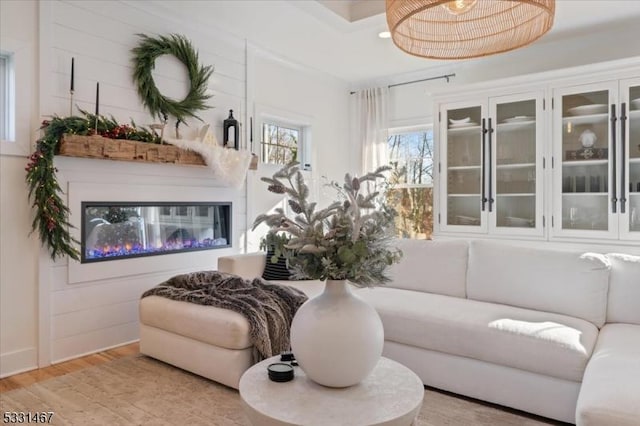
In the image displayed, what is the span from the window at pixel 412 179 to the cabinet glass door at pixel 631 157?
6.77 feet

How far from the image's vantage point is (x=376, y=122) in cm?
552

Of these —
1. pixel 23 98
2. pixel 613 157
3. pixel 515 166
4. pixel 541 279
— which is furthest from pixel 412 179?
pixel 23 98

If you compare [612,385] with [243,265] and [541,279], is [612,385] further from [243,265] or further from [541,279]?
[243,265]

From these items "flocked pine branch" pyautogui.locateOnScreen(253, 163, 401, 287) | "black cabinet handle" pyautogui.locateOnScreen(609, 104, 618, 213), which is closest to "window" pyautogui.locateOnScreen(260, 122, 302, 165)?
"black cabinet handle" pyautogui.locateOnScreen(609, 104, 618, 213)

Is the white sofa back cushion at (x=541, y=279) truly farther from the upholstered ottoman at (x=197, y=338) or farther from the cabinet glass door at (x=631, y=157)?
the upholstered ottoman at (x=197, y=338)

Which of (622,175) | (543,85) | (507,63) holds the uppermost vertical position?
(507,63)

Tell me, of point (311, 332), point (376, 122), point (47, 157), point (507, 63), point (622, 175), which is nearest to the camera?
point (311, 332)

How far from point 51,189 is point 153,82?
1.20 meters

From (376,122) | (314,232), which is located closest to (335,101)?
(376,122)

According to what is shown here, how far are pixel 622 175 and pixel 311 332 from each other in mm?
3185

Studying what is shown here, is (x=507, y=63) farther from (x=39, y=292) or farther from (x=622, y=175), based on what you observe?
(x=39, y=292)

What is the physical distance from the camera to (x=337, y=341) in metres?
1.58

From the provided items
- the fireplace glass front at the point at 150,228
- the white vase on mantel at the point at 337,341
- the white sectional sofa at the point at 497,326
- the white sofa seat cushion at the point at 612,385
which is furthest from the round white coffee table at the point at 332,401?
the fireplace glass front at the point at 150,228

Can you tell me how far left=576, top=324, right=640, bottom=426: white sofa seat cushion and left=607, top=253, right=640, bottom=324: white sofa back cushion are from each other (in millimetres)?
317
